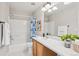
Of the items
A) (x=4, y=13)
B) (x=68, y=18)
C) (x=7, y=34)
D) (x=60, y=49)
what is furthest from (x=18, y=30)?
(x=60, y=49)

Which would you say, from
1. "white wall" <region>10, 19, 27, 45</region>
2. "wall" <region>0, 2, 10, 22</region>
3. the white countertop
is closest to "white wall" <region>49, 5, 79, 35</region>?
the white countertop

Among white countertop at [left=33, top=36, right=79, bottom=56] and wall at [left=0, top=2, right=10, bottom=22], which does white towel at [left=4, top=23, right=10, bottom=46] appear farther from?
white countertop at [left=33, top=36, right=79, bottom=56]

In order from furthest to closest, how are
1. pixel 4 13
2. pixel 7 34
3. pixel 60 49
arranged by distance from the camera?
pixel 7 34 → pixel 4 13 → pixel 60 49

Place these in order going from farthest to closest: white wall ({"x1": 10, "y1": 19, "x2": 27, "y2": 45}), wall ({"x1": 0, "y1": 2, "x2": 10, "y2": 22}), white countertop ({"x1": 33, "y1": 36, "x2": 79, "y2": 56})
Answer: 1. white wall ({"x1": 10, "y1": 19, "x2": 27, "y2": 45})
2. wall ({"x1": 0, "y1": 2, "x2": 10, "y2": 22})
3. white countertop ({"x1": 33, "y1": 36, "x2": 79, "y2": 56})

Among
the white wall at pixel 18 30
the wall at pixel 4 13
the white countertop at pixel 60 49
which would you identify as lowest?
the white countertop at pixel 60 49

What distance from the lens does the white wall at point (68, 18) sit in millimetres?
1800

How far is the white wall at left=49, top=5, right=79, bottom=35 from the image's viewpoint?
1.80 metres

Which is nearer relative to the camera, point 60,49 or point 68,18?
point 60,49

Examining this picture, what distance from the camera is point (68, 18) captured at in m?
1.95

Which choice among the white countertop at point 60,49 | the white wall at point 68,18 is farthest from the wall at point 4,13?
the white countertop at point 60,49

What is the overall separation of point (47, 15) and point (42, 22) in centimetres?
30

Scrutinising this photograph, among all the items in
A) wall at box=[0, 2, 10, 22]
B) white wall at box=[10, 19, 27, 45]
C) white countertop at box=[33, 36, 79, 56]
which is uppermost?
wall at box=[0, 2, 10, 22]

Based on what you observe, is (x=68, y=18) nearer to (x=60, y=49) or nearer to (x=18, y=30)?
(x=60, y=49)

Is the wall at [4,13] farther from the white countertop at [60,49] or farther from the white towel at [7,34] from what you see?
the white countertop at [60,49]
